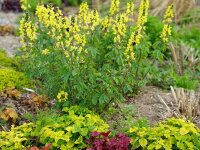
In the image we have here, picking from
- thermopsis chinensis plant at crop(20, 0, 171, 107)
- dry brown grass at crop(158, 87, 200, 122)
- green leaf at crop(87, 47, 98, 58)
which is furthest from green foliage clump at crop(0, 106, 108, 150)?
dry brown grass at crop(158, 87, 200, 122)

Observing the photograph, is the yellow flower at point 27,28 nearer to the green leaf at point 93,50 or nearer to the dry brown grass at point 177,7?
the green leaf at point 93,50

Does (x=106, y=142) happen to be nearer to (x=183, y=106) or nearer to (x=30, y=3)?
(x=183, y=106)

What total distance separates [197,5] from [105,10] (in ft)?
6.11

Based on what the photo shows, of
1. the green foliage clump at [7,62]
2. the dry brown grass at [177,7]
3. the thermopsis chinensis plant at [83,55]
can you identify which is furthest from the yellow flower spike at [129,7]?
the dry brown grass at [177,7]

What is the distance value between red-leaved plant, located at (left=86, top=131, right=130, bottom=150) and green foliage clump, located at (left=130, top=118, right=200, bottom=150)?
152 millimetres

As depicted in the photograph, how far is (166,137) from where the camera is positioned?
4.15 m

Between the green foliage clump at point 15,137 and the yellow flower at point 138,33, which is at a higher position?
the yellow flower at point 138,33

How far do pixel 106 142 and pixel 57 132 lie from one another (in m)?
0.43

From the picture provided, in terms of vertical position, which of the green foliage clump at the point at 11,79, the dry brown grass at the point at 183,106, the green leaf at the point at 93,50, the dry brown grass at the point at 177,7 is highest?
the green leaf at the point at 93,50

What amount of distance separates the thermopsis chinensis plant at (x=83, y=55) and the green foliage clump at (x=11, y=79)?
0.42 metres

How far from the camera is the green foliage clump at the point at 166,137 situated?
4.11m

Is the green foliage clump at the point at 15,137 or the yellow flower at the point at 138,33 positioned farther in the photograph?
the yellow flower at the point at 138,33

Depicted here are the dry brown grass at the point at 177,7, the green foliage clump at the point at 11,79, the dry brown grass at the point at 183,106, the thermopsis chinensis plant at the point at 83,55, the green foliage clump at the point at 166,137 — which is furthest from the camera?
the dry brown grass at the point at 177,7

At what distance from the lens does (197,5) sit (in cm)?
978
